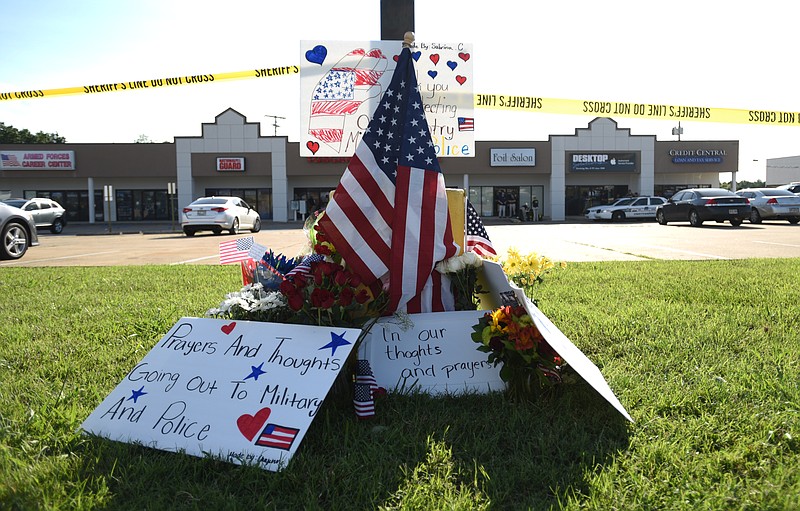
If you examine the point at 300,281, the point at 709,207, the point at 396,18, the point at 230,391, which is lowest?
the point at 230,391

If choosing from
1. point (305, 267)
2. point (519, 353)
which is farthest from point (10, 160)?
point (519, 353)

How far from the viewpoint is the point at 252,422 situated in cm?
255

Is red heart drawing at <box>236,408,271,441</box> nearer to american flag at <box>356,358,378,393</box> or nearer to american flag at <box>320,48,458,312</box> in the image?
american flag at <box>356,358,378,393</box>

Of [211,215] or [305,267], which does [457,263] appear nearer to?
[305,267]

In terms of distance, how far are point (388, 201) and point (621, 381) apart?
5.62 feet

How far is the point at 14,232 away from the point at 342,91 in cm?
1060

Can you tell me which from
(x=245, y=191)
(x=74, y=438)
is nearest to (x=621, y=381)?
(x=74, y=438)

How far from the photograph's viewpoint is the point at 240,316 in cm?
323

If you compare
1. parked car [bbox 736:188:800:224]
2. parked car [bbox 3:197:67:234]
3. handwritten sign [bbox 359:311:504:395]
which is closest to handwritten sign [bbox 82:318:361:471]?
handwritten sign [bbox 359:311:504:395]

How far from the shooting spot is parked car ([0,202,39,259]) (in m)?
11.2

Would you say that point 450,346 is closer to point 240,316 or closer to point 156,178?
point 240,316

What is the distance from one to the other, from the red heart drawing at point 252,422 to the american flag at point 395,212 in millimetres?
1097

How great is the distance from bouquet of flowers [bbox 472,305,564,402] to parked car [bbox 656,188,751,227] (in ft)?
66.8

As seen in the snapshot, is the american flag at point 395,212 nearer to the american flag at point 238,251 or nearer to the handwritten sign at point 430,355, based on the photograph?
the handwritten sign at point 430,355
